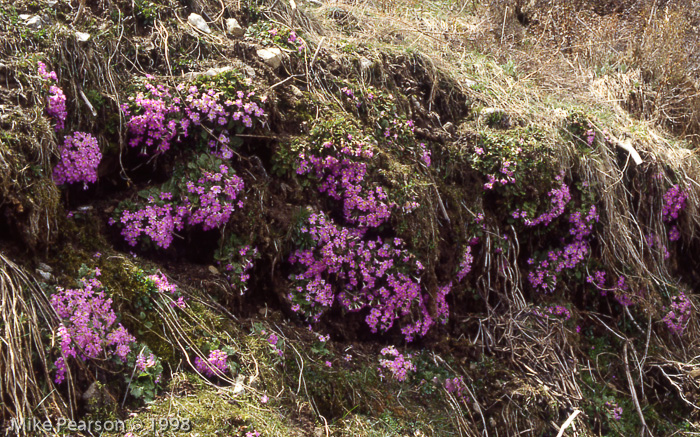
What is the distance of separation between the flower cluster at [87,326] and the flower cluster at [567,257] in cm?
276

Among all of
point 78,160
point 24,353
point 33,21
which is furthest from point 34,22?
point 24,353

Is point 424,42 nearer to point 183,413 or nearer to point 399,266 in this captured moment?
point 399,266

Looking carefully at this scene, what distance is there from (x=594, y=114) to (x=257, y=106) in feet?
9.39

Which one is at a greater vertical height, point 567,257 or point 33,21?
point 33,21

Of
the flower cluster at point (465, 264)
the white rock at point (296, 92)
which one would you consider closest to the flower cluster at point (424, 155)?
the flower cluster at point (465, 264)

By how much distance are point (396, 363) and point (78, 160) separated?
190 cm

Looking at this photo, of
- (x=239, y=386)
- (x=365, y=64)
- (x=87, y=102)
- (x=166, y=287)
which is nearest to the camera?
(x=239, y=386)

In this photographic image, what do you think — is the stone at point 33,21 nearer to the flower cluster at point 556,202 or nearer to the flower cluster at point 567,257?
the flower cluster at point 556,202

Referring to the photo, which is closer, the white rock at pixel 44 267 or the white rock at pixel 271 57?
the white rock at pixel 44 267

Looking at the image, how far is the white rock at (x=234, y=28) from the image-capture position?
12.8ft

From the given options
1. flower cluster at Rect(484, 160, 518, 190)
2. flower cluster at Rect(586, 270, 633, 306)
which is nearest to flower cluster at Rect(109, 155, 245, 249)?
flower cluster at Rect(484, 160, 518, 190)

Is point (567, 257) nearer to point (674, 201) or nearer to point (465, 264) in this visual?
point (465, 264)

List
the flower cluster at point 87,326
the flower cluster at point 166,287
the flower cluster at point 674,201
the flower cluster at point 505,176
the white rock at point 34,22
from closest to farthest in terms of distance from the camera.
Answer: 1. the flower cluster at point 87,326
2. the flower cluster at point 166,287
3. the white rock at point 34,22
4. the flower cluster at point 505,176
5. the flower cluster at point 674,201

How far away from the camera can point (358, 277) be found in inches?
139
